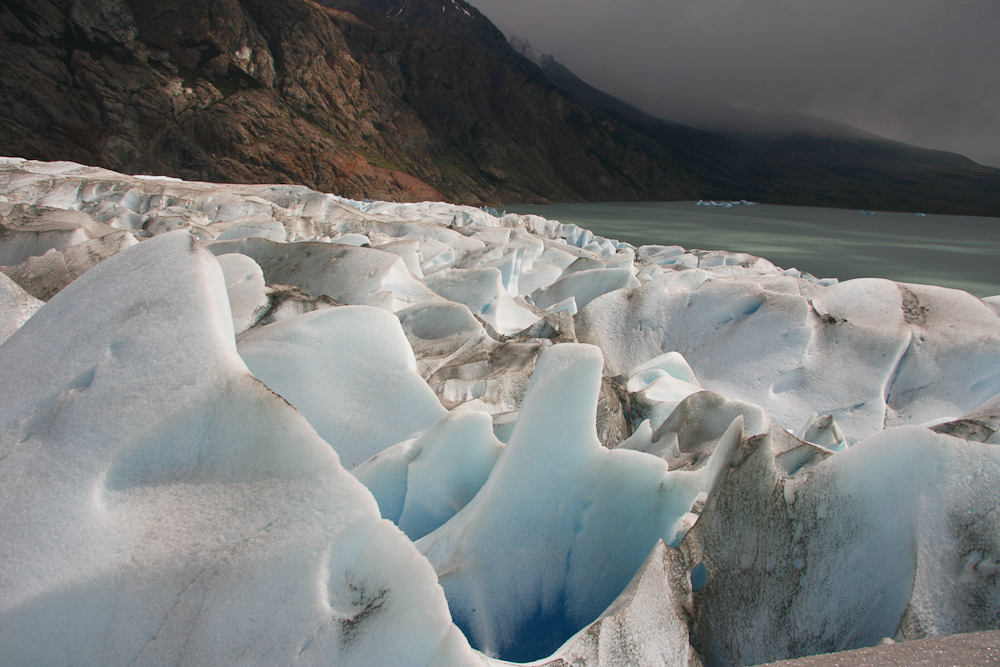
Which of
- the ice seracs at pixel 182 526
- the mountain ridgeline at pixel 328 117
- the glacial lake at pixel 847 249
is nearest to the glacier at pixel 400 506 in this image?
the ice seracs at pixel 182 526

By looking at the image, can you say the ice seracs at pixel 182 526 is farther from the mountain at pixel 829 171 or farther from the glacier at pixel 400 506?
the mountain at pixel 829 171

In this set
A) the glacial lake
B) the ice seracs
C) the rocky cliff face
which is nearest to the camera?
the ice seracs

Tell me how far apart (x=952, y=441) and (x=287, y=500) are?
216 centimetres

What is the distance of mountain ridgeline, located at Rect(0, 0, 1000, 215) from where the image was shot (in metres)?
34.5

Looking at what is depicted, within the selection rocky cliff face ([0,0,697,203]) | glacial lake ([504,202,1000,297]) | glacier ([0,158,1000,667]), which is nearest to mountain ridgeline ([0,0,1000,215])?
rocky cliff face ([0,0,697,203])

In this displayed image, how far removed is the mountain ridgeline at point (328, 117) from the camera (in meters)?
34.5

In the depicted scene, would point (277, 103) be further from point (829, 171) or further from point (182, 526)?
point (829, 171)

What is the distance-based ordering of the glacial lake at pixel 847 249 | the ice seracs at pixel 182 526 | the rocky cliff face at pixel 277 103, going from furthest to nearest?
the rocky cliff face at pixel 277 103
the glacial lake at pixel 847 249
the ice seracs at pixel 182 526

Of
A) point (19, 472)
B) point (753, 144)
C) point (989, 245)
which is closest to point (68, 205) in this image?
point (19, 472)

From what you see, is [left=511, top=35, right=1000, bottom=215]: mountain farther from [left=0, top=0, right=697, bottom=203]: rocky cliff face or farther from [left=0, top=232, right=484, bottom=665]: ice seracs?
[left=0, top=232, right=484, bottom=665]: ice seracs

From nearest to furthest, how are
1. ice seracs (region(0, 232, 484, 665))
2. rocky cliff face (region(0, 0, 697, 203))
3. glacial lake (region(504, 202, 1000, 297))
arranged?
ice seracs (region(0, 232, 484, 665)), glacial lake (region(504, 202, 1000, 297)), rocky cliff face (region(0, 0, 697, 203))

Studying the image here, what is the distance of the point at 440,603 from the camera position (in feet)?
4.47

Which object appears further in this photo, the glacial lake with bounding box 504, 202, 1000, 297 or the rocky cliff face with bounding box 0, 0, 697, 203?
the rocky cliff face with bounding box 0, 0, 697, 203

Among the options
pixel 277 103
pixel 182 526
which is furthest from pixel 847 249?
pixel 277 103
